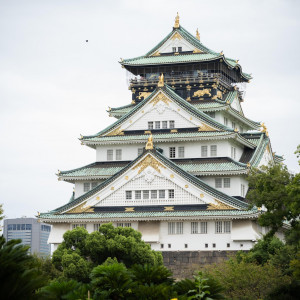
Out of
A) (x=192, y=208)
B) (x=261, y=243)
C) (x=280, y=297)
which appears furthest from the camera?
(x=192, y=208)

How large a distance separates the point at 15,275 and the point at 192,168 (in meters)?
46.6

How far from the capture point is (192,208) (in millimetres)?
70375

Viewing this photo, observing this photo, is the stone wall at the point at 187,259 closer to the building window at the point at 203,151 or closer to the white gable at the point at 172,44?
the building window at the point at 203,151

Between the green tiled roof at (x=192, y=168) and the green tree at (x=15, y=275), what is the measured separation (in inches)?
1723

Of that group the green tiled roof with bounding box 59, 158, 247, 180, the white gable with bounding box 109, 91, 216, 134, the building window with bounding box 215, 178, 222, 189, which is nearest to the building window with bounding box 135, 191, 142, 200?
the green tiled roof with bounding box 59, 158, 247, 180

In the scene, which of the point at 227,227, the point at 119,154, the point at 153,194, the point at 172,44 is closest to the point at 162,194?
the point at 153,194

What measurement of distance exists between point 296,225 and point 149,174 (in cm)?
2393

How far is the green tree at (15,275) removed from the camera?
90.7ft

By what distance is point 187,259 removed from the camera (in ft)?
227

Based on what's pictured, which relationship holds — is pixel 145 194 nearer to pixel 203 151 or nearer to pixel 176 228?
pixel 176 228

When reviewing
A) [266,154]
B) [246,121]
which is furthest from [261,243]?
[246,121]

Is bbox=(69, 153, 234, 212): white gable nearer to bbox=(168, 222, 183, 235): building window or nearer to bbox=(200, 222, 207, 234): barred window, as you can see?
bbox=(168, 222, 183, 235): building window

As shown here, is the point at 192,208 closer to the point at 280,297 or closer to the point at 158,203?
the point at 158,203

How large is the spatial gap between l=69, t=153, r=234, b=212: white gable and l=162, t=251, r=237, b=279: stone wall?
434 centimetres
